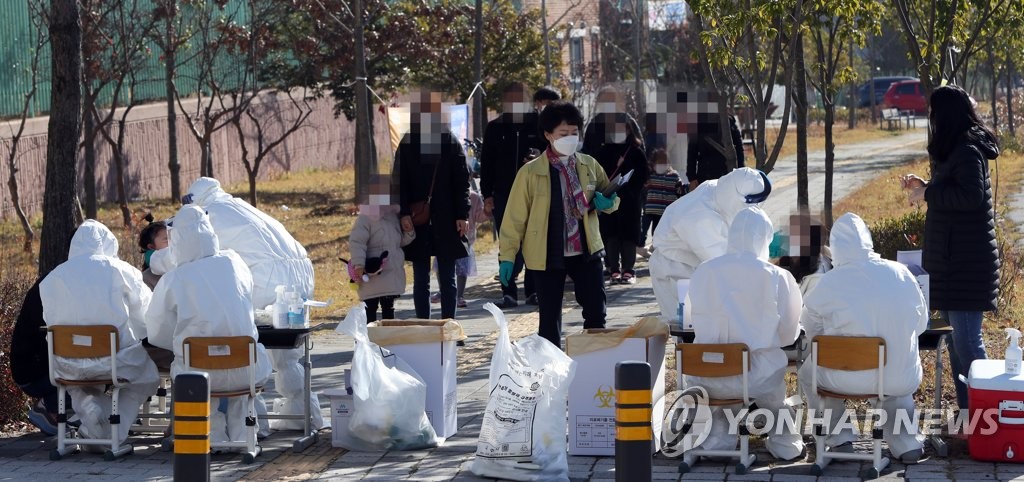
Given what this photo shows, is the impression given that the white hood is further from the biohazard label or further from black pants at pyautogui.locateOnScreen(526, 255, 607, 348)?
the biohazard label

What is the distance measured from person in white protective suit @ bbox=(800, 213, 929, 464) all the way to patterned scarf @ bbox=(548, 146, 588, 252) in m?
1.65

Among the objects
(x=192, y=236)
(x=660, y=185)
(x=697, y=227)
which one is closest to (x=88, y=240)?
(x=192, y=236)

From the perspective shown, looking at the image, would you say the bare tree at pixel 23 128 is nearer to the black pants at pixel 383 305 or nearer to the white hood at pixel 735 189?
the black pants at pixel 383 305

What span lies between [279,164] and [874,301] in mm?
22249

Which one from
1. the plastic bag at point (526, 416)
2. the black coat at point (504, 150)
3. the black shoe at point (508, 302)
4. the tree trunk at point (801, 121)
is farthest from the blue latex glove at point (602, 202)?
the tree trunk at point (801, 121)

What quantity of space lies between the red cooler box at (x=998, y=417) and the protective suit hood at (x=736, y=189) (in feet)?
5.19

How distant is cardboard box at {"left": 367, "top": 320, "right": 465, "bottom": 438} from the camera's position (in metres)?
7.50

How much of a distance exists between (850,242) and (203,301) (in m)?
3.33

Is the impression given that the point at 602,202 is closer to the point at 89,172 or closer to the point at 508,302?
the point at 508,302

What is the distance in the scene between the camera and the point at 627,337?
23.2ft

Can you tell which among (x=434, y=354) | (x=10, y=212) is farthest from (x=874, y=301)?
(x=10, y=212)

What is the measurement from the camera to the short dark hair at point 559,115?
7.90 m

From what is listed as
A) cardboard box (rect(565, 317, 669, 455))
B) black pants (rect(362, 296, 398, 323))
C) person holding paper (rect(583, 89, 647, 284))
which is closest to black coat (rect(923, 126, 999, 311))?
cardboard box (rect(565, 317, 669, 455))

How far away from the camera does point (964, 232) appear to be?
7.39 metres
